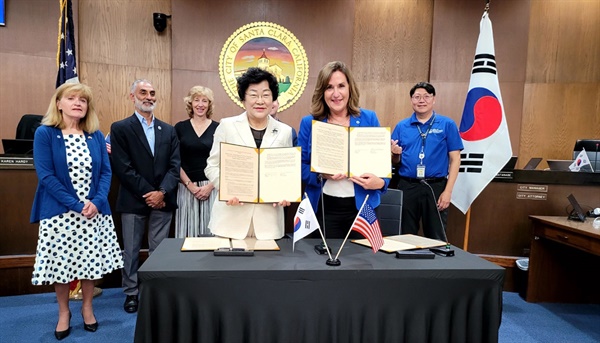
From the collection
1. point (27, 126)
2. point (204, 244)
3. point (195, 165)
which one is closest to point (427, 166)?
point (195, 165)

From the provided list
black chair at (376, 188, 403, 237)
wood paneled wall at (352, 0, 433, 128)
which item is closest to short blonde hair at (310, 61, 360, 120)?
black chair at (376, 188, 403, 237)

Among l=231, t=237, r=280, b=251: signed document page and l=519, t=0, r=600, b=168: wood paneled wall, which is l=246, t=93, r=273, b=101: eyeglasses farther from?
l=519, t=0, r=600, b=168: wood paneled wall

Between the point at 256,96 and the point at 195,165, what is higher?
the point at 256,96

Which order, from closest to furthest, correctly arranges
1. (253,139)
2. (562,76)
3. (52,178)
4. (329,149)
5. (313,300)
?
(313,300) < (329,149) < (253,139) < (52,178) < (562,76)

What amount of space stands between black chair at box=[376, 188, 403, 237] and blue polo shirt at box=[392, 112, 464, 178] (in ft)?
1.96

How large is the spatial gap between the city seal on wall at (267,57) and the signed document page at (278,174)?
3.99 m

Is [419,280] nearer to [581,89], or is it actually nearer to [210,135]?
[210,135]

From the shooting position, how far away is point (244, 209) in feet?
5.67

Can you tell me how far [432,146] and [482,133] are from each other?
750 mm

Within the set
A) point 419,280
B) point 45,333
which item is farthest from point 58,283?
point 419,280

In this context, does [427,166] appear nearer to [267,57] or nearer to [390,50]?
[390,50]

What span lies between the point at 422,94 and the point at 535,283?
2.07 metres

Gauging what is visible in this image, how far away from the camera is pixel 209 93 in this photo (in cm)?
315

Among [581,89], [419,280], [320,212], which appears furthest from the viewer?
[581,89]
